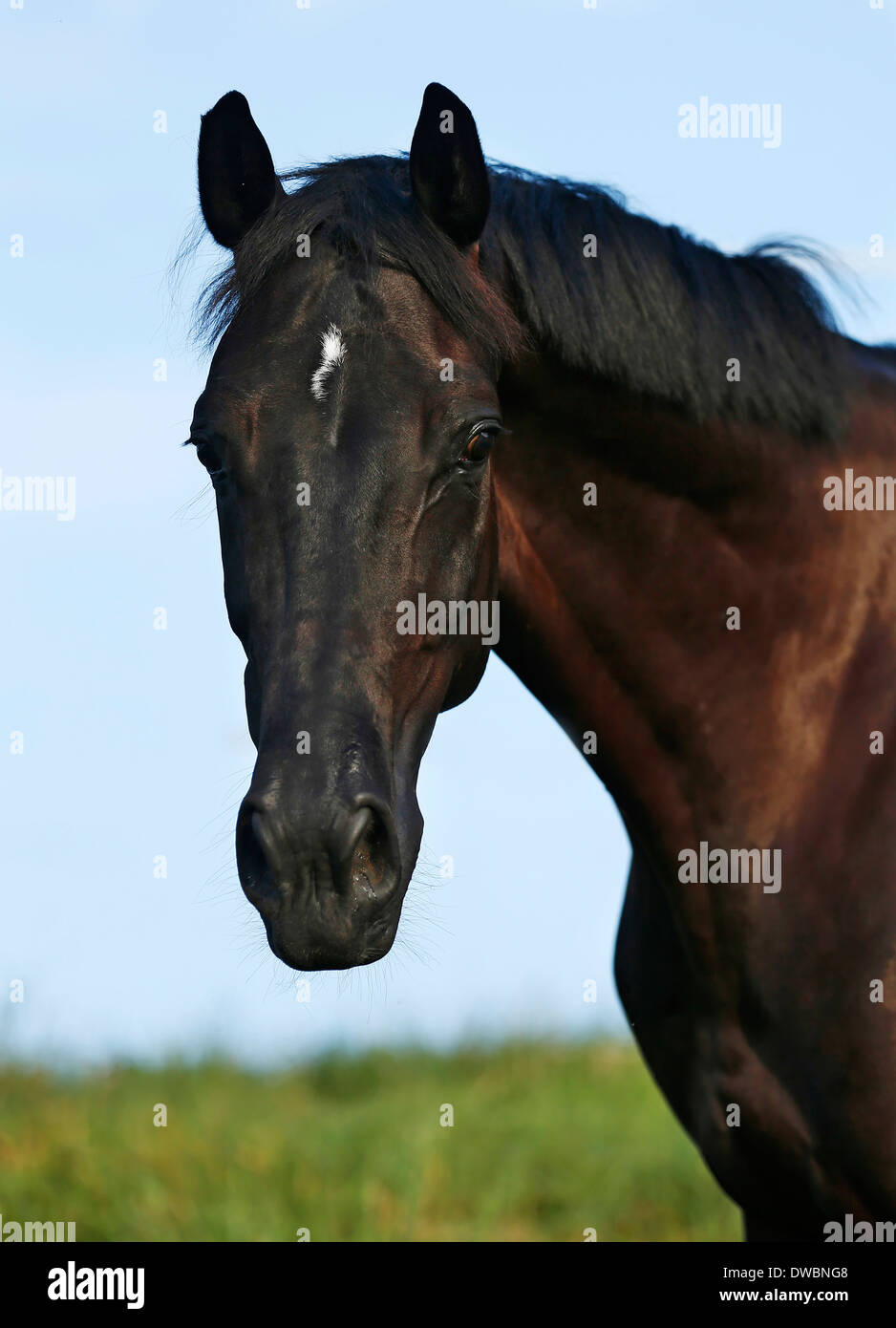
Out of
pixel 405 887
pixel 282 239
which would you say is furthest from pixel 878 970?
pixel 282 239

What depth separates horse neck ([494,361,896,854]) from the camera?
3.62 meters

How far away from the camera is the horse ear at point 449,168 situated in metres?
3.27

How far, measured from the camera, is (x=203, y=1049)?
955 centimetres

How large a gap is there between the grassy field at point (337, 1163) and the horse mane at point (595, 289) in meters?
5.11

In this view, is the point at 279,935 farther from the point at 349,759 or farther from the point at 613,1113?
the point at 613,1113

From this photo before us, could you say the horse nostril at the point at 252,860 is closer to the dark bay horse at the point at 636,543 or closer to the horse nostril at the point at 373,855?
the horse nostril at the point at 373,855

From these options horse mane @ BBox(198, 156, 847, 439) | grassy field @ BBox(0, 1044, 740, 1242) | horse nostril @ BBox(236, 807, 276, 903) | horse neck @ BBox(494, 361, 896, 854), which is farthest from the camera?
grassy field @ BBox(0, 1044, 740, 1242)

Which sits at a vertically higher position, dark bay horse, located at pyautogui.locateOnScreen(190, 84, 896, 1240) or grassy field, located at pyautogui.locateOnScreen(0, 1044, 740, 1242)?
dark bay horse, located at pyautogui.locateOnScreen(190, 84, 896, 1240)

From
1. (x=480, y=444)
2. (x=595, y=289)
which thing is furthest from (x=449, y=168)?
(x=480, y=444)

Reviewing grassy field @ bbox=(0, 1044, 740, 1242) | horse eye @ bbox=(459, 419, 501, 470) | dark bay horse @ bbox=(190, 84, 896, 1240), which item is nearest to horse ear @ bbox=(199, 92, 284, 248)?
dark bay horse @ bbox=(190, 84, 896, 1240)

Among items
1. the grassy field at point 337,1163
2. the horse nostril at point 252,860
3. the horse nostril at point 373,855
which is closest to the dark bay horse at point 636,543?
the horse nostril at point 373,855

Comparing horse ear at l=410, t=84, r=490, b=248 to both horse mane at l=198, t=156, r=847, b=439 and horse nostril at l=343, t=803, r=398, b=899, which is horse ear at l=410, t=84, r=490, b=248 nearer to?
horse mane at l=198, t=156, r=847, b=439
